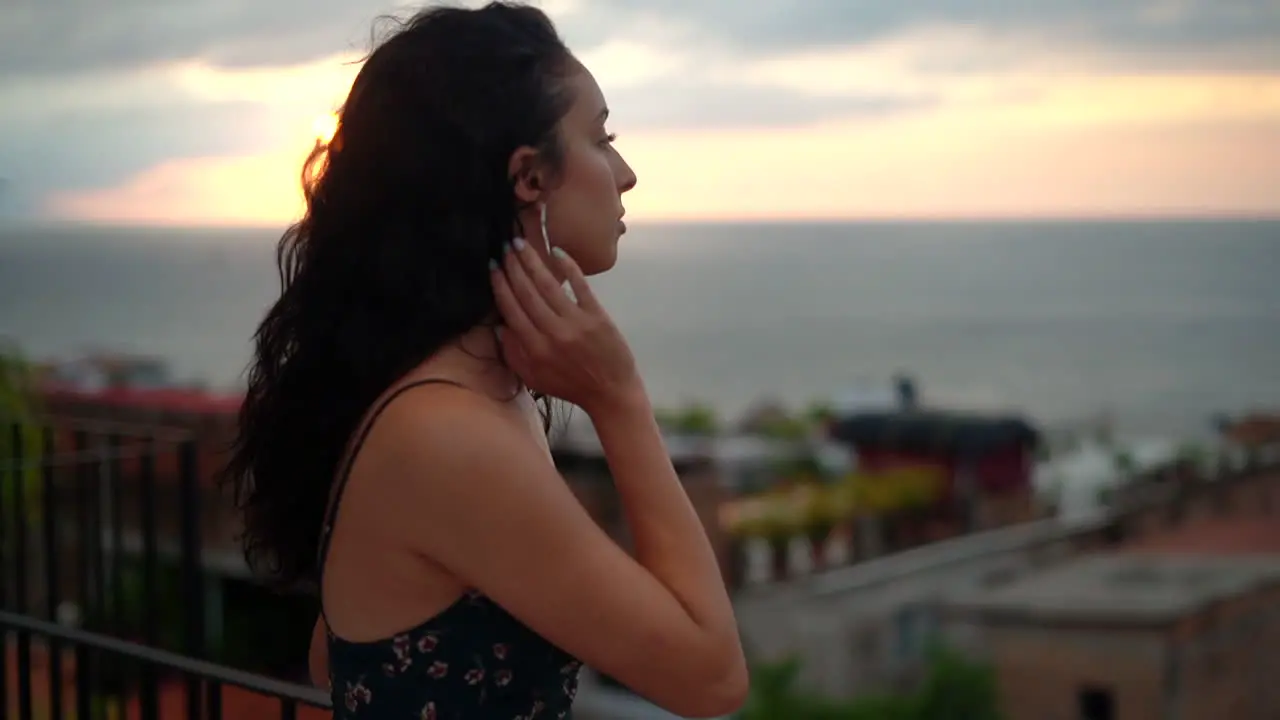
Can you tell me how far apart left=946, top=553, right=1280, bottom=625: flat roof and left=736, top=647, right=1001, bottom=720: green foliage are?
78cm

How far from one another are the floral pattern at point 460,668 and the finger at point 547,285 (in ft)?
0.58

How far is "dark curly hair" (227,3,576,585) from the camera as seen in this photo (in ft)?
2.71

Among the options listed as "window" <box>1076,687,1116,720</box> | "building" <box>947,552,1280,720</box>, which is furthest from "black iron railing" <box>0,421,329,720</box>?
"window" <box>1076,687,1116,720</box>

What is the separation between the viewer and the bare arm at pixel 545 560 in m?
0.76

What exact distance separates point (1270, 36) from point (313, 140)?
123ft

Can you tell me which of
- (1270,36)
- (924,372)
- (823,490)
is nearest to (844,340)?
(924,372)

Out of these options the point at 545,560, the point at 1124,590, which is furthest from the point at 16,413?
the point at 1124,590

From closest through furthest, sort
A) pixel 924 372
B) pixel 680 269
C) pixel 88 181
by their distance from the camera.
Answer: pixel 88 181, pixel 924 372, pixel 680 269

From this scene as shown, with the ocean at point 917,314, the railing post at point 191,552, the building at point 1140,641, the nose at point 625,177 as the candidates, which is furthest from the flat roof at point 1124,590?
the ocean at point 917,314

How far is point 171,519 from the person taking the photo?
10180 mm

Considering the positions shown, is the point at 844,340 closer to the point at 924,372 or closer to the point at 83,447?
the point at 924,372

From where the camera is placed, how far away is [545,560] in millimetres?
764

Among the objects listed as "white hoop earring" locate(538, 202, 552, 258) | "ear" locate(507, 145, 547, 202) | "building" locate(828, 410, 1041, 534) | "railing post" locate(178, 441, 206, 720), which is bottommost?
"building" locate(828, 410, 1041, 534)

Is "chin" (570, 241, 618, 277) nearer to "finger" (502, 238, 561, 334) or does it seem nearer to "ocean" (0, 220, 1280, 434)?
"finger" (502, 238, 561, 334)
